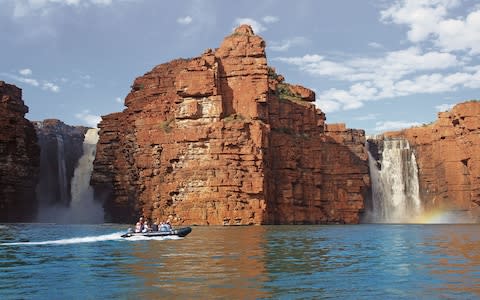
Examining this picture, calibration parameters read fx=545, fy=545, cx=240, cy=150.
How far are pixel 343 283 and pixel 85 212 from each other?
259 ft

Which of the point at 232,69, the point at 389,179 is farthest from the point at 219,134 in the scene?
the point at 389,179

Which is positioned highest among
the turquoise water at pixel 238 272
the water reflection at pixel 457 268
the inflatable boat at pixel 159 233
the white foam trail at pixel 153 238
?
the inflatable boat at pixel 159 233

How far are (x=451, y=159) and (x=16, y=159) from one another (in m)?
73.5

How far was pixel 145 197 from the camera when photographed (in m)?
83.5

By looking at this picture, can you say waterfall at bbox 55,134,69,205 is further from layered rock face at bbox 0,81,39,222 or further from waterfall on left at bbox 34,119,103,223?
layered rock face at bbox 0,81,39,222

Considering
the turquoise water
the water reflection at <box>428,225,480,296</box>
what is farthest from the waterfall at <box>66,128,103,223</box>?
the water reflection at <box>428,225,480,296</box>

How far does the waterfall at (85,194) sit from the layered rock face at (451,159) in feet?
193

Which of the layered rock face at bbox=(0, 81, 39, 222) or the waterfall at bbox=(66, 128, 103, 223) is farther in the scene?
the waterfall at bbox=(66, 128, 103, 223)

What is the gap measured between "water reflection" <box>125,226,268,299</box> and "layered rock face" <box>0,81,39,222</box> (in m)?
53.4

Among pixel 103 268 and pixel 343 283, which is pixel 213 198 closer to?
pixel 103 268

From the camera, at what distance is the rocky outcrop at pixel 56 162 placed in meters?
94.9

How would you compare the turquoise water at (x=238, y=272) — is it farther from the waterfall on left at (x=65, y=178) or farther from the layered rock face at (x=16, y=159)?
the waterfall on left at (x=65, y=178)

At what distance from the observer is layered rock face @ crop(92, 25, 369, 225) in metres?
74.5

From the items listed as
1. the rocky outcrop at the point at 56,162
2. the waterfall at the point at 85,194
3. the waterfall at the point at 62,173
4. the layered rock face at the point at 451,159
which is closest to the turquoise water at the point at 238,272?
the waterfall at the point at 85,194
